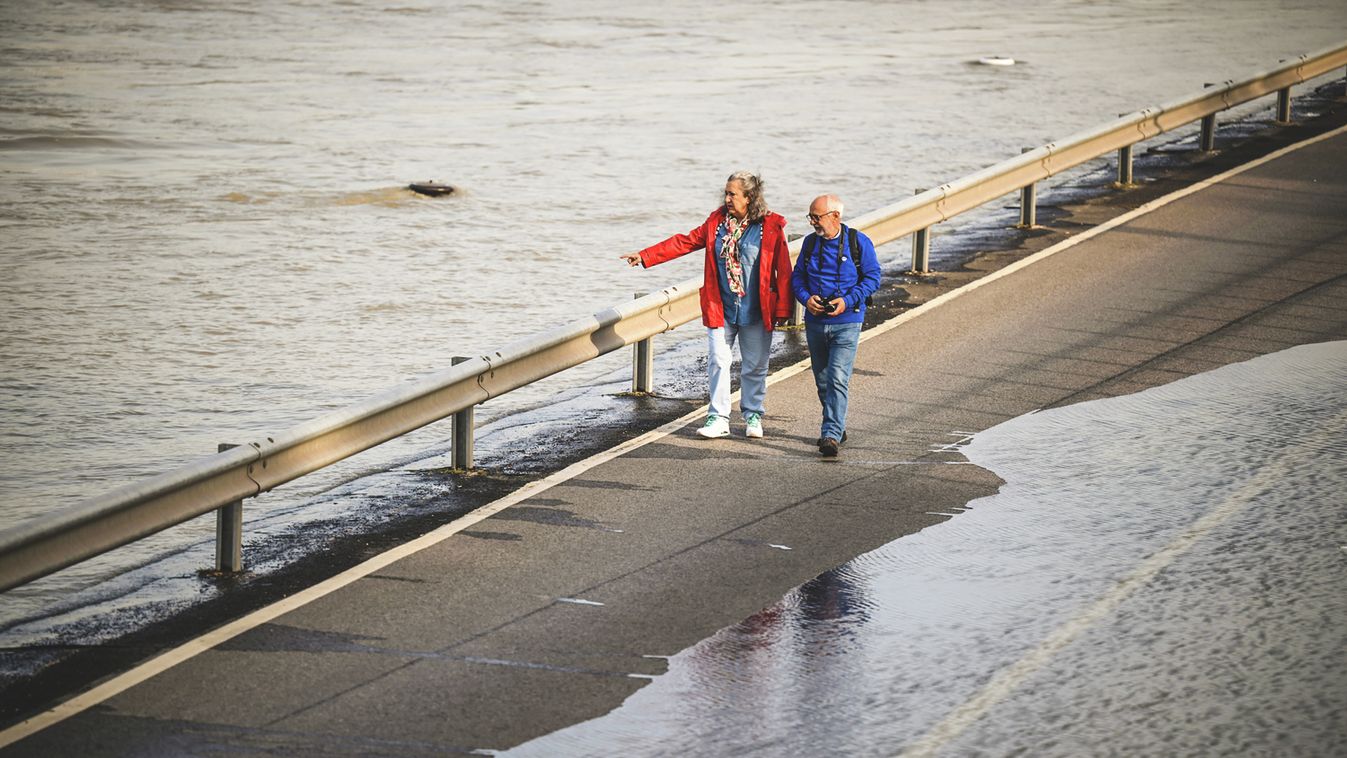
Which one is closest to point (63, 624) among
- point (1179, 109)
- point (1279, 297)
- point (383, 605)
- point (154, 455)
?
point (383, 605)

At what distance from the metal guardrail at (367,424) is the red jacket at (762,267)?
79 centimetres

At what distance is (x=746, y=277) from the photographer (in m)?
11.1

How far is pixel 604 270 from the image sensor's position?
1603 centimetres

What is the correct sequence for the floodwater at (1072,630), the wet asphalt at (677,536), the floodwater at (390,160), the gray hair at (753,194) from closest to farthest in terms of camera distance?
the floodwater at (1072,630) < the wet asphalt at (677,536) < the gray hair at (753,194) < the floodwater at (390,160)

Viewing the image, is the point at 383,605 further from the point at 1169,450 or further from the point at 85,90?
the point at 85,90

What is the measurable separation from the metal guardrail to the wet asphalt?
2.33ft

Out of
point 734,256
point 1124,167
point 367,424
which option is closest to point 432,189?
point 1124,167

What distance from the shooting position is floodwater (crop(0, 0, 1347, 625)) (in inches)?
486

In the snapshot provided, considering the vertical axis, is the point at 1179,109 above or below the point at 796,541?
above

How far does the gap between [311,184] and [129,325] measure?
5.55 meters

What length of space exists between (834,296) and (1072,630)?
3.37m

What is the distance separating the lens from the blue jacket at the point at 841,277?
35.7 feet

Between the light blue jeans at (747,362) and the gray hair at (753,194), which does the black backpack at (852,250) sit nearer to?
the gray hair at (753,194)

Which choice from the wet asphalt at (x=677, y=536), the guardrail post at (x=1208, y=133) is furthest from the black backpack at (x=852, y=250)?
the guardrail post at (x=1208, y=133)
